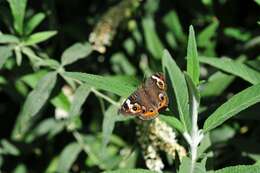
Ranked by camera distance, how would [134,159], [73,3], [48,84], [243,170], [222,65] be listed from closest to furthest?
[243,170], [222,65], [48,84], [134,159], [73,3]

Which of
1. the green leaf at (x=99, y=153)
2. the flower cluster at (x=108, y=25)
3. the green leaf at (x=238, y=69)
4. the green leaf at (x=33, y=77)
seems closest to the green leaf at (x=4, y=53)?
the green leaf at (x=33, y=77)

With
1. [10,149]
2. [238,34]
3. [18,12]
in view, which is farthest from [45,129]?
[238,34]

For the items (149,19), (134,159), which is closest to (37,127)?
(134,159)

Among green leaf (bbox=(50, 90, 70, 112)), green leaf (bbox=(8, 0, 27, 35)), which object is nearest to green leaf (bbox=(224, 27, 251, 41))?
green leaf (bbox=(50, 90, 70, 112))

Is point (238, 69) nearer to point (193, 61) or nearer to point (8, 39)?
point (193, 61)

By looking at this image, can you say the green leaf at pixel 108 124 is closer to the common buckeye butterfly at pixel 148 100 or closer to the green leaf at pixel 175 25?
the common buckeye butterfly at pixel 148 100

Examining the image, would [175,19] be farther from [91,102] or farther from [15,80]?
[15,80]
